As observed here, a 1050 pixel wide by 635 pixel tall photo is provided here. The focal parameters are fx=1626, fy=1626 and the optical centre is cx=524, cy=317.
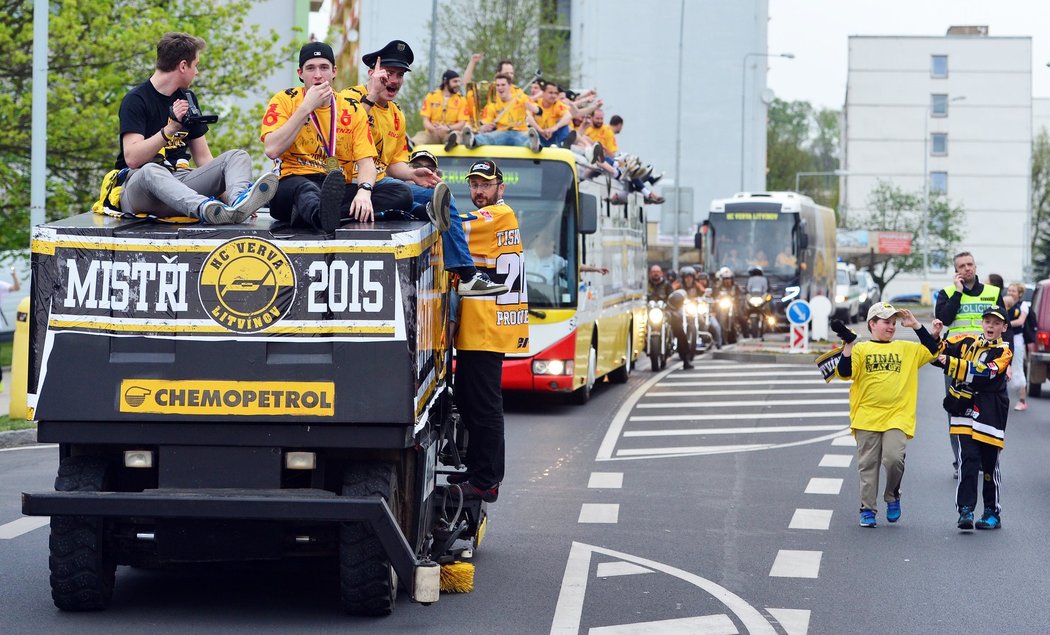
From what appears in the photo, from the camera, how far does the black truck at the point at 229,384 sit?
7309 mm

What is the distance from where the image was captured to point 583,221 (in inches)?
744

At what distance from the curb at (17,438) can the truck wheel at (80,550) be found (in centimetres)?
817

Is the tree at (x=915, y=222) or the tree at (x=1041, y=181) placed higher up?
the tree at (x=1041, y=181)

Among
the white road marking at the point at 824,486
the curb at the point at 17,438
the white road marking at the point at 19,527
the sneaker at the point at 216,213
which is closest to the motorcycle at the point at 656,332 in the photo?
the curb at the point at 17,438

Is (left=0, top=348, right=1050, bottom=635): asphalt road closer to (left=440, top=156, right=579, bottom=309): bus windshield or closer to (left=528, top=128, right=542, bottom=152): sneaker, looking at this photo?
(left=440, top=156, right=579, bottom=309): bus windshield

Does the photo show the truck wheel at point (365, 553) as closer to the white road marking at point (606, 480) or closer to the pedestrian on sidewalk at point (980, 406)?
the pedestrian on sidewalk at point (980, 406)

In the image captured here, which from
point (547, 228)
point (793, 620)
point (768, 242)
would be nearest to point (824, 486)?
point (793, 620)

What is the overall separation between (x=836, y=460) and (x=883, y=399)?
12.6 feet

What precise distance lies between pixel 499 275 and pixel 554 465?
5464 millimetres

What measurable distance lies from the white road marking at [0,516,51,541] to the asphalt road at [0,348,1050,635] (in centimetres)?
4

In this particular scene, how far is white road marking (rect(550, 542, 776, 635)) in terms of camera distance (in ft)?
26.0

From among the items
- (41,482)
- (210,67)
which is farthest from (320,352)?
(210,67)

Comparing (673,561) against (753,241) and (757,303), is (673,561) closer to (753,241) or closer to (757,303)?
(757,303)

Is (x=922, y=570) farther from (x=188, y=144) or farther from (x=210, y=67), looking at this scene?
(x=210, y=67)
